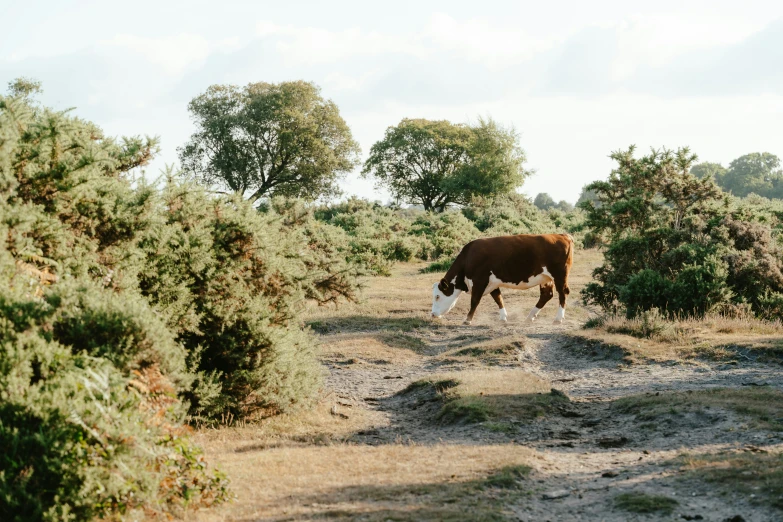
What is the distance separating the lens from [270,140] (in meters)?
55.0

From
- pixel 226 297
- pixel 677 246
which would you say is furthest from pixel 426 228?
pixel 226 297

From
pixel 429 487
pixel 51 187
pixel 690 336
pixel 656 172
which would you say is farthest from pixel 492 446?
pixel 656 172

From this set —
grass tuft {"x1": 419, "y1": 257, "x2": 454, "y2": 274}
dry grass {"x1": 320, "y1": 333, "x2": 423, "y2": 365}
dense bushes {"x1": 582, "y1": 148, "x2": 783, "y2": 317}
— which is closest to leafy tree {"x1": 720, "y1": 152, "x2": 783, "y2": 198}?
grass tuft {"x1": 419, "y1": 257, "x2": 454, "y2": 274}

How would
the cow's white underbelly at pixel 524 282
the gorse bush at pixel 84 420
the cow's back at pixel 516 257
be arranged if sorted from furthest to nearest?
the cow's white underbelly at pixel 524 282
the cow's back at pixel 516 257
the gorse bush at pixel 84 420

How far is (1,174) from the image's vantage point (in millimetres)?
7578

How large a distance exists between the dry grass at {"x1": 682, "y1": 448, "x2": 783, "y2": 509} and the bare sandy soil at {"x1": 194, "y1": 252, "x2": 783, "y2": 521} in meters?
0.04

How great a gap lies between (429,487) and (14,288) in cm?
426

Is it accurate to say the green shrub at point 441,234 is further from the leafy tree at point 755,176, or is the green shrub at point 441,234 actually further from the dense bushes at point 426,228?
the leafy tree at point 755,176

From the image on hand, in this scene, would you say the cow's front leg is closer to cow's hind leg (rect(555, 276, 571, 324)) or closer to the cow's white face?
the cow's white face

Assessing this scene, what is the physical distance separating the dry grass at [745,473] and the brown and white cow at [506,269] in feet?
38.2

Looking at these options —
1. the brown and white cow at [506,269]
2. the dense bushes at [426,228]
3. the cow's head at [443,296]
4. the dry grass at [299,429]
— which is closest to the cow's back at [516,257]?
the brown and white cow at [506,269]

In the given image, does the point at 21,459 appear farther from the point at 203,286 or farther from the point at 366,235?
the point at 366,235

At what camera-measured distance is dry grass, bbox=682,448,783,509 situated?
20.6 feet

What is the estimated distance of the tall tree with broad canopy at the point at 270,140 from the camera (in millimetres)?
54188
